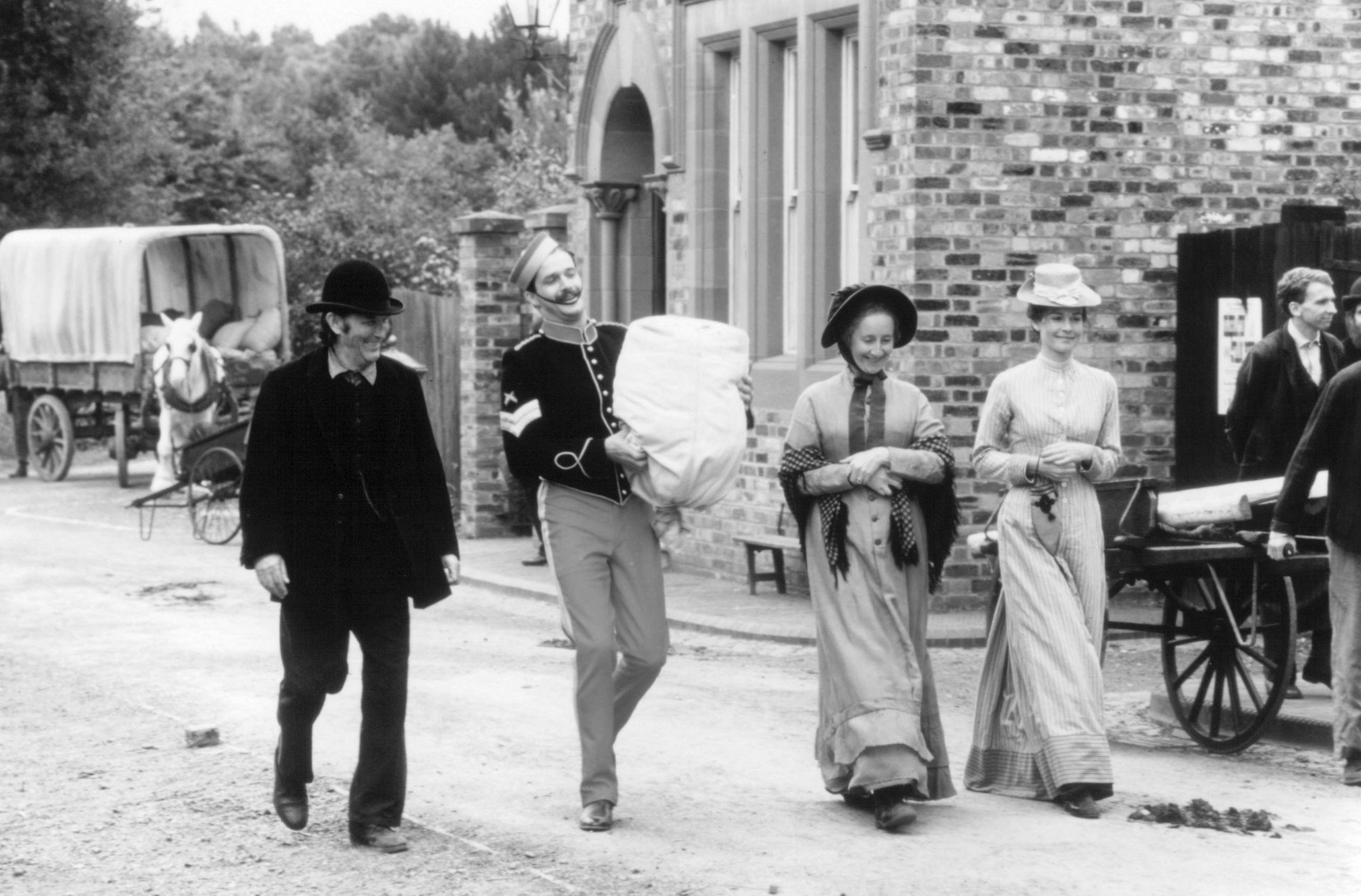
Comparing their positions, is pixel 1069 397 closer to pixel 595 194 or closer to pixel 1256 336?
pixel 1256 336

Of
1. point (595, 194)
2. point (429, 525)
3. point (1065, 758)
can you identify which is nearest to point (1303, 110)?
point (595, 194)

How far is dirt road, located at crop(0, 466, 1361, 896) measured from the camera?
22.3 ft

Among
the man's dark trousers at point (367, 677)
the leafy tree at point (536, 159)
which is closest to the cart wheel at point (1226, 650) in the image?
the man's dark trousers at point (367, 677)

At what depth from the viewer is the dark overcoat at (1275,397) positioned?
34.7 feet

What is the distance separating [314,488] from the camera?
7230 millimetres

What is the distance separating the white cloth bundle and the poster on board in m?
6.32

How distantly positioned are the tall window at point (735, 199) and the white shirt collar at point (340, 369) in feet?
27.1

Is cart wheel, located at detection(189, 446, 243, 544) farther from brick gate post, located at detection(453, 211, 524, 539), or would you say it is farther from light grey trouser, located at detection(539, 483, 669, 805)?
light grey trouser, located at detection(539, 483, 669, 805)

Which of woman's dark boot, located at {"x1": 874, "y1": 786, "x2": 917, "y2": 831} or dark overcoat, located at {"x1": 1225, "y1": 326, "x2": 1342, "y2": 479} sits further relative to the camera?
dark overcoat, located at {"x1": 1225, "y1": 326, "x2": 1342, "y2": 479}

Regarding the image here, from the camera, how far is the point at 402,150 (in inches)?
2024

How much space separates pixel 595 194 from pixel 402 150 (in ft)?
113

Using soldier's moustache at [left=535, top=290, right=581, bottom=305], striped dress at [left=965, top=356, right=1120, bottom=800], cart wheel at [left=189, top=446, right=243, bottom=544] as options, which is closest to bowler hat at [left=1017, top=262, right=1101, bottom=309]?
striped dress at [left=965, top=356, right=1120, bottom=800]

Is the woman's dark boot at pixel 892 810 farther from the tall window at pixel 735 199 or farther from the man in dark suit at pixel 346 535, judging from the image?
the tall window at pixel 735 199

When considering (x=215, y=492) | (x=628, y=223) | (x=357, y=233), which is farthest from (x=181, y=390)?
(x=357, y=233)
